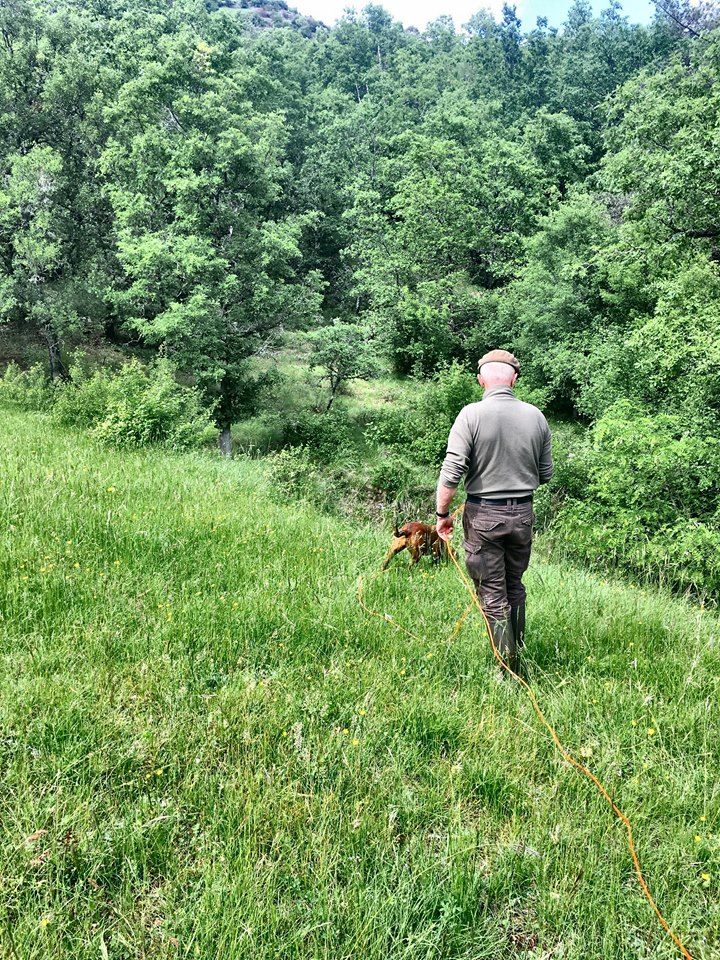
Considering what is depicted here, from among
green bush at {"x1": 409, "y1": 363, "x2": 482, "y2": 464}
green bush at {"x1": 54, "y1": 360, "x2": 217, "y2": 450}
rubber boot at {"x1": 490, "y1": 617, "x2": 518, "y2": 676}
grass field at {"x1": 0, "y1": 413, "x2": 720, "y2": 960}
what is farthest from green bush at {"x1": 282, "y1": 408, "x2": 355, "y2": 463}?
rubber boot at {"x1": 490, "y1": 617, "x2": 518, "y2": 676}

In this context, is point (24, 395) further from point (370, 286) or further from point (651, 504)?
point (651, 504)

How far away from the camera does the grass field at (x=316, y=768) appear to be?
1946mm

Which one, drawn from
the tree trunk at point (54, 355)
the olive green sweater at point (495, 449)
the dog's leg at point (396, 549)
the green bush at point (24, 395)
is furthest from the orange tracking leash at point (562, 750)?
the tree trunk at point (54, 355)

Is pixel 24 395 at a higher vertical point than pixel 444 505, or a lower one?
lower

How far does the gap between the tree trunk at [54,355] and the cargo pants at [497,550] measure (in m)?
20.4

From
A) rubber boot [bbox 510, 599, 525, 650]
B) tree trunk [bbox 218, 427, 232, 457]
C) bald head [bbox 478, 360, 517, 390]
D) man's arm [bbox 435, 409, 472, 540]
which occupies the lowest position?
tree trunk [bbox 218, 427, 232, 457]

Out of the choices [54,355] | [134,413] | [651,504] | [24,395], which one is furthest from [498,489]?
[54,355]

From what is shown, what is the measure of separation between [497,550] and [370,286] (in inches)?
859

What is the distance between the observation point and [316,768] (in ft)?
8.30

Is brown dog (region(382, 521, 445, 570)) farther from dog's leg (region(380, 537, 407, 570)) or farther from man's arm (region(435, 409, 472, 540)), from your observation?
man's arm (region(435, 409, 472, 540))

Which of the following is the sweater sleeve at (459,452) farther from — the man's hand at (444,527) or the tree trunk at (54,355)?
the tree trunk at (54,355)

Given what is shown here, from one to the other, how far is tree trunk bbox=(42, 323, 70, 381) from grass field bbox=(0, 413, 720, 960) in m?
19.1

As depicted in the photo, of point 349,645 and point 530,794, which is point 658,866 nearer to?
point 530,794

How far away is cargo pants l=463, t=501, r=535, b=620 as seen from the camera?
3703 mm
